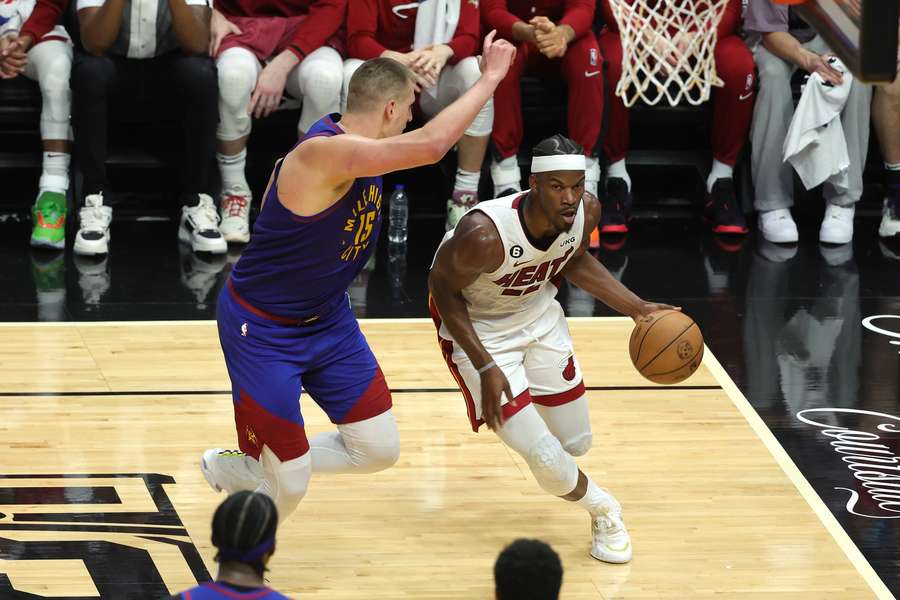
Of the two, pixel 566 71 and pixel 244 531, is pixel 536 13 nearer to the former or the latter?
pixel 566 71

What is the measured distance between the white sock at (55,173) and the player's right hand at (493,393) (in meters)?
4.34

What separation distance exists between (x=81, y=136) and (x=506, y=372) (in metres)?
4.08

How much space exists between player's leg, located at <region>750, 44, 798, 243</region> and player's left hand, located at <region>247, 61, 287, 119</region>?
292 centimetres

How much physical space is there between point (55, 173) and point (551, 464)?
4.58 m

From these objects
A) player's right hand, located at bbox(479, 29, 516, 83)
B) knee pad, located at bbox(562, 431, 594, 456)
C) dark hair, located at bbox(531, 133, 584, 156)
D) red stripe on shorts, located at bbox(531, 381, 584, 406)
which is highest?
player's right hand, located at bbox(479, 29, 516, 83)

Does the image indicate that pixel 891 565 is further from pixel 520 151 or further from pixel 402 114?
pixel 520 151

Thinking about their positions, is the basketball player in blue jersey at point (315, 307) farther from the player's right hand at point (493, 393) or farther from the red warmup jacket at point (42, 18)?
the red warmup jacket at point (42, 18)

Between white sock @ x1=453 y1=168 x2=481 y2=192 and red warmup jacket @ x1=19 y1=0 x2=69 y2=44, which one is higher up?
red warmup jacket @ x1=19 y1=0 x2=69 y2=44

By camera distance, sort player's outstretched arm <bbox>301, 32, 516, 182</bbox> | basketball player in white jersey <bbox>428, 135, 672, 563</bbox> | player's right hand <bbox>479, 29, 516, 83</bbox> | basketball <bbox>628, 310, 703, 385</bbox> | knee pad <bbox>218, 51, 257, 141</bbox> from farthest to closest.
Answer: knee pad <bbox>218, 51, 257, 141</bbox> → basketball <bbox>628, 310, 703, 385</bbox> → basketball player in white jersey <bbox>428, 135, 672, 563</bbox> → player's right hand <bbox>479, 29, 516, 83</bbox> → player's outstretched arm <bbox>301, 32, 516, 182</bbox>

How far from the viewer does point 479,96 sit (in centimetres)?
396

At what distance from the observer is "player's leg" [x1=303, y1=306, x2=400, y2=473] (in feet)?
15.0

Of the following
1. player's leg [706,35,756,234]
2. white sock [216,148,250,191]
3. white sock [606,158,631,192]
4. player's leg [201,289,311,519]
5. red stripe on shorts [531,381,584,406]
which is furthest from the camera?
white sock [606,158,631,192]

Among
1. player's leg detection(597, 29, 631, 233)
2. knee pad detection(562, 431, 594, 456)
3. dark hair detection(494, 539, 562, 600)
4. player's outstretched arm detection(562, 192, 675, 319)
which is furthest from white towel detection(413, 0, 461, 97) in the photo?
dark hair detection(494, 539, 562, 600)

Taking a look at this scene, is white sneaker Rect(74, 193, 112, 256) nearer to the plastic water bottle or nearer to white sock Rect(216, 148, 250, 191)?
white sock Rect(216, 148, 250, 191)
